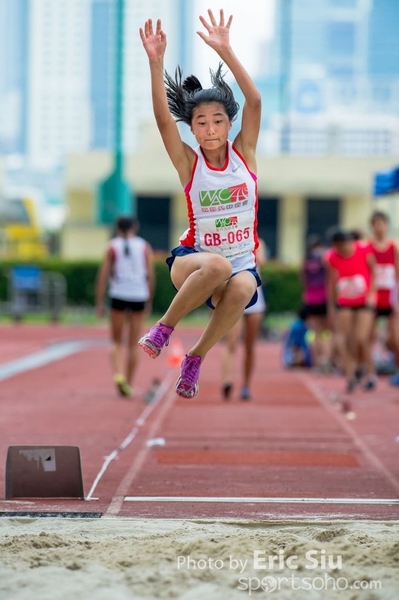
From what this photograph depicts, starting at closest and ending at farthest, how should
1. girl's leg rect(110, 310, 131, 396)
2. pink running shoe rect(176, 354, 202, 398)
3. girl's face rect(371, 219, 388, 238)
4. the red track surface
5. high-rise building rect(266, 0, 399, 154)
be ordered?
the red track surface → pink running shoe rect(176, 354, 202, 398) → girl's leg rect(110, 310, 131, 396) → girl's face rect(371, 219, 388, 238) → high-rise building rect(266, 0, 399, 154)

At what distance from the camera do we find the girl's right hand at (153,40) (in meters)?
6.88

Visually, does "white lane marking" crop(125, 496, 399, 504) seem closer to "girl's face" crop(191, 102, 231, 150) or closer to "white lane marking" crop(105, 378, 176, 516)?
"white lane marking" crop(105, 378, 176, 516)

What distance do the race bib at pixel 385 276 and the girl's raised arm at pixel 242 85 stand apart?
761 cm

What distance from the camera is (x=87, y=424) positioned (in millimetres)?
10672

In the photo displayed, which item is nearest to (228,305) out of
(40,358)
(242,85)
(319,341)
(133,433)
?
(242,85)

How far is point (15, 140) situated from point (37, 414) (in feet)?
587

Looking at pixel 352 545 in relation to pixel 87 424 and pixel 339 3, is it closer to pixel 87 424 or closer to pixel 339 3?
pixel 87 424

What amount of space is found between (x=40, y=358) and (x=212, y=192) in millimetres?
14134

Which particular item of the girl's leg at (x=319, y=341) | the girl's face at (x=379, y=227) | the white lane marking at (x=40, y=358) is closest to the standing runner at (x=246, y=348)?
the girl's face at (x=379, y=227)

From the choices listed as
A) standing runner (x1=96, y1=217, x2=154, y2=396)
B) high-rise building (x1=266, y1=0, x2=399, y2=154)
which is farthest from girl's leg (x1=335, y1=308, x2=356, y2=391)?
high-rise building (x1=266, y1=0, x2=399, y2=154)

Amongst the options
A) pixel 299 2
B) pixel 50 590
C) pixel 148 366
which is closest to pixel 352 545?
pixel 50 590

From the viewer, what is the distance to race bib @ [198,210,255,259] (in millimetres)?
6832

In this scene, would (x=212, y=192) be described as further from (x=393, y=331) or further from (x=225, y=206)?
(x=393, y=331)

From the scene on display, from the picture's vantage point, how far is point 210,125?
6.79m
